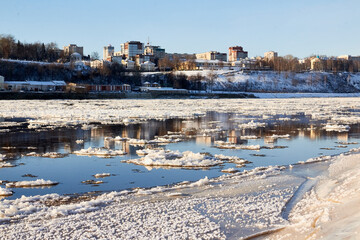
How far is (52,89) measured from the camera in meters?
83.2

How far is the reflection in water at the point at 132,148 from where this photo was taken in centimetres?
1041

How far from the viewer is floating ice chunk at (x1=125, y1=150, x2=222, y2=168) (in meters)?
12.0

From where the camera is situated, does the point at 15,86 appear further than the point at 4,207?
Yes

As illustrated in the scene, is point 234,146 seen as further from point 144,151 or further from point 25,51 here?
point 25,51

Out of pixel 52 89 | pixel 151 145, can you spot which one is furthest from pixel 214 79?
pixel 151 145

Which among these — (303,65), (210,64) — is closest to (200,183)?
(210,64)

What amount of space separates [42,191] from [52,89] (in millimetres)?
77432

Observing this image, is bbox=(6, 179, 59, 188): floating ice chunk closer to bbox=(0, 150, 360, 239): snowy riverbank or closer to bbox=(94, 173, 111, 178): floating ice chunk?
bbox=(94, 173, 111, 178): floating ice chunk

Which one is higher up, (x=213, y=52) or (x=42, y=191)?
(x=213, y=52)

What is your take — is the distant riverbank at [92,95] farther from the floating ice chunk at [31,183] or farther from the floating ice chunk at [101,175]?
the floating ice chunk at [31,183]

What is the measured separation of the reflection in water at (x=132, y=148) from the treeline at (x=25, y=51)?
99922 millimetres

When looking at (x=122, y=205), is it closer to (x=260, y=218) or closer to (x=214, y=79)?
(x=260, y=218)

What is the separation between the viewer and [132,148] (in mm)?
15047

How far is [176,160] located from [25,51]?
374 feet
